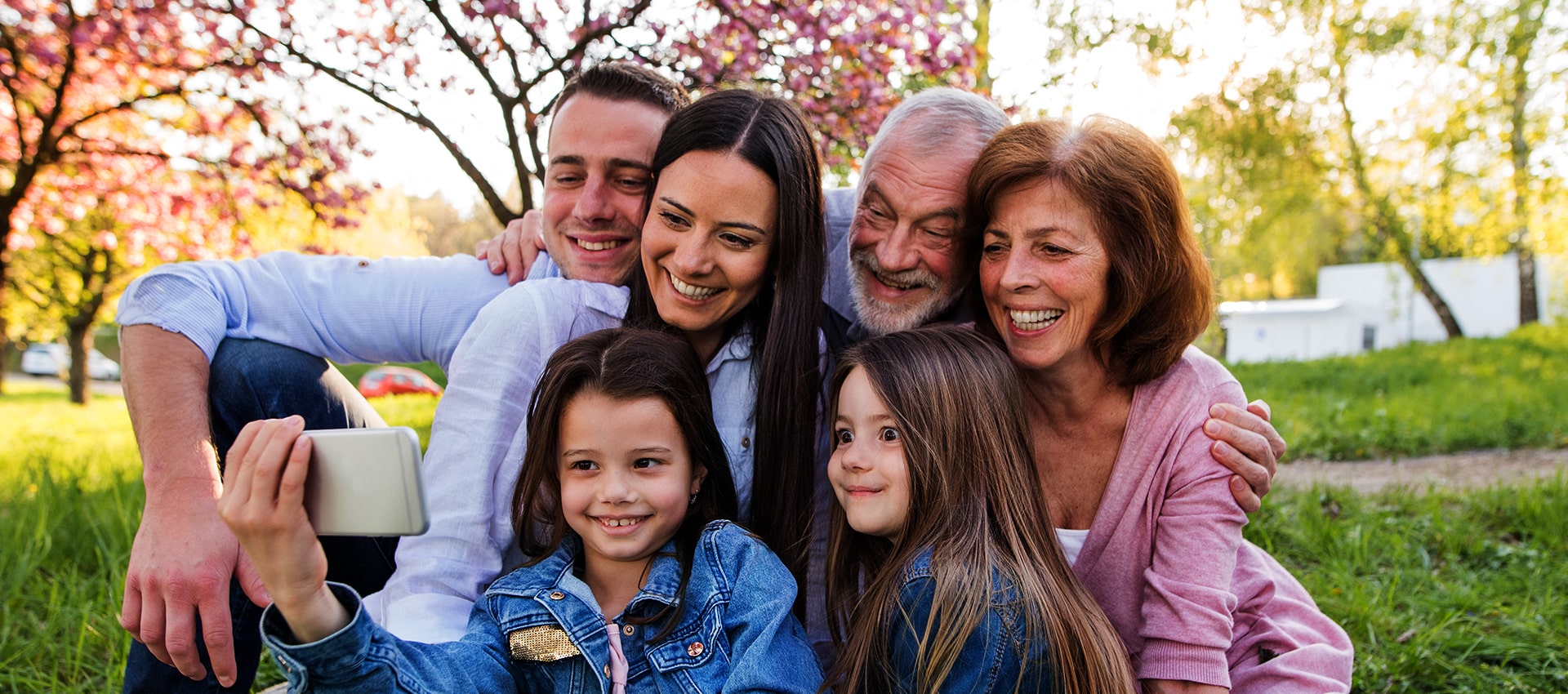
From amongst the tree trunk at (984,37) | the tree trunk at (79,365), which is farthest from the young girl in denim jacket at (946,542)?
the tree trunk at (79,365)

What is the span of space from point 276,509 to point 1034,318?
5.61 ft

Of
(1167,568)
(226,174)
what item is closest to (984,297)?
(1167,568)

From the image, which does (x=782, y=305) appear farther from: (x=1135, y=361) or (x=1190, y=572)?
(x=1190, y=572)

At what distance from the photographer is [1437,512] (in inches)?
167

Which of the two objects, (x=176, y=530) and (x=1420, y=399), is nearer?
(x=176, y=530)

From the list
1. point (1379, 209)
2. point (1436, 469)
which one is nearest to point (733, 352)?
point (1436, 469)

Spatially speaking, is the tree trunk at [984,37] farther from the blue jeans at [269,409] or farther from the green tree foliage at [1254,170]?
the green tree foliage at [1254,170]

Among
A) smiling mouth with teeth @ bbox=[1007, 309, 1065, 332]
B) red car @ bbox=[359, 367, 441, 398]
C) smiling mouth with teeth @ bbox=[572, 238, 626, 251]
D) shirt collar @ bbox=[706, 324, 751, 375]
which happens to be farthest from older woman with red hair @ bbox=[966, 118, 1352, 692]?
red car @ bbox=[359, 367, 441, 398]

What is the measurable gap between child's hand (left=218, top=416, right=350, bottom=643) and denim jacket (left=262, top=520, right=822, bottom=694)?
0.44 metres

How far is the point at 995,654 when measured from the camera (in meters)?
1.90

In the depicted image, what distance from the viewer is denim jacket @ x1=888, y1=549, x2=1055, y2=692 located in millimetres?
1896

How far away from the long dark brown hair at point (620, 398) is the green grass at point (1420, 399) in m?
5.86

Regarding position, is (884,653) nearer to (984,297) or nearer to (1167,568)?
(1167,568)

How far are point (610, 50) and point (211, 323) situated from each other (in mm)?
2376
